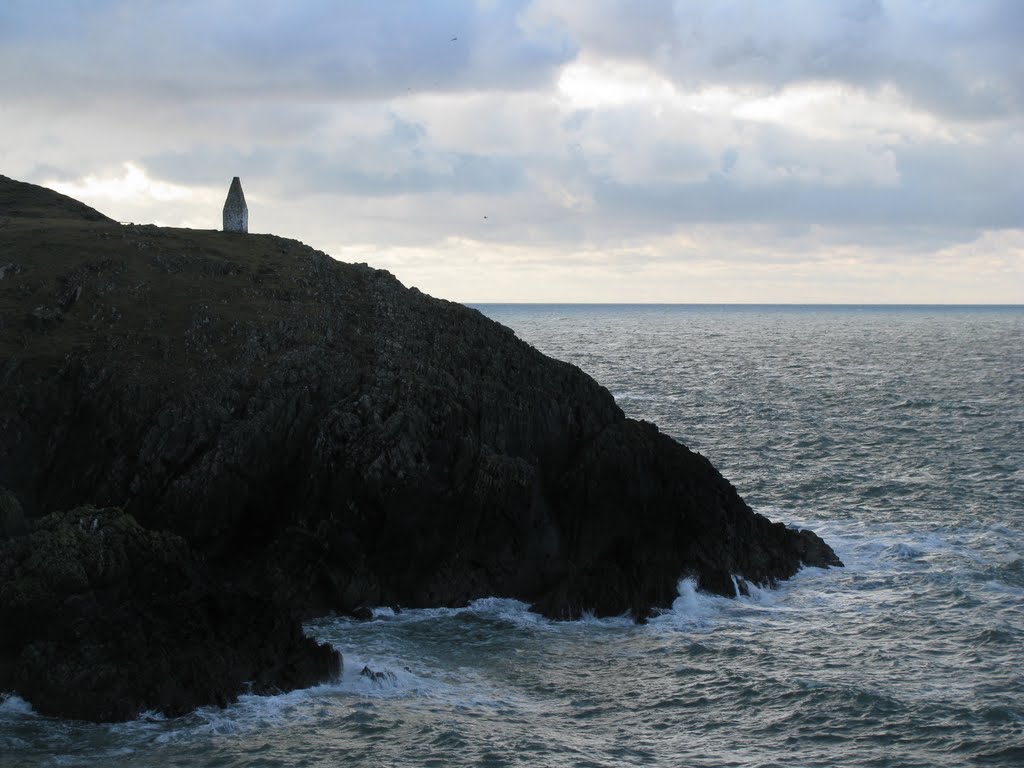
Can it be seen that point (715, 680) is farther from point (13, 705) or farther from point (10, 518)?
point (10, 518)

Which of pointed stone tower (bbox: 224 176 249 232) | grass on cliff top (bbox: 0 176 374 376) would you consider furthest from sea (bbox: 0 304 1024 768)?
Answer: pointed stone tower (bbox: 224 176 249 232)

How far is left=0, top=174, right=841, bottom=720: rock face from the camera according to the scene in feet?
126

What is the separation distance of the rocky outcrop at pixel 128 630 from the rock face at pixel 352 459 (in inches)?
190

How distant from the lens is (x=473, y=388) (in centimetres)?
4409

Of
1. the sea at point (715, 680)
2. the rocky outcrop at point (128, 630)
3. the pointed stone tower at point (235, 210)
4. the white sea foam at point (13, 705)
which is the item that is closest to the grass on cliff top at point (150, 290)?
the pointed stone tower at point (235, 210)

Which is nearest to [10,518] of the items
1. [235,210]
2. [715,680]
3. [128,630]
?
[128,630]

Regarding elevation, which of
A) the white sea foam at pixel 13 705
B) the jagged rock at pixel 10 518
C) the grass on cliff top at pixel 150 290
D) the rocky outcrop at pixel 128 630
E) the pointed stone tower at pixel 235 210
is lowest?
the white sea foam at pixel 13 705

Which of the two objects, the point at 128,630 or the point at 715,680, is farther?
the point at 715,680

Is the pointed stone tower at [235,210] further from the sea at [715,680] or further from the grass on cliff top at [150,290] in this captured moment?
the sea at [715,680]

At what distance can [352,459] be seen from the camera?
39156 mm

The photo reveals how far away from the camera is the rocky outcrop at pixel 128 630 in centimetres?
2853

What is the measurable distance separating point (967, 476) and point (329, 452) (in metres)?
36.3

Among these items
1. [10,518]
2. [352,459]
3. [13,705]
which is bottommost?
[13,705]

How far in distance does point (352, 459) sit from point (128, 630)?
11.3 meters
